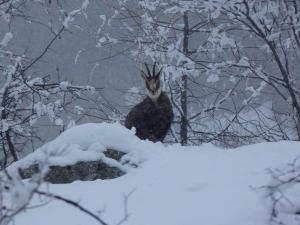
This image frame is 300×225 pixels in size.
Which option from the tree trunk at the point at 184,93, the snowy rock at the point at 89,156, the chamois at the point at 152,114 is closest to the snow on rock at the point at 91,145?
the snowy rock at the point at 89,156

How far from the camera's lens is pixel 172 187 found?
5.04 m

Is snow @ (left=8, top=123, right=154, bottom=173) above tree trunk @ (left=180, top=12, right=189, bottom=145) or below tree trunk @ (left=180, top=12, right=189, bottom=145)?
below

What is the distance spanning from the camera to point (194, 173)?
536 centimetres

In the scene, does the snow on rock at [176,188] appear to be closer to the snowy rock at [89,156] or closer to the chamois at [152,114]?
the snowy rock at [89,156]

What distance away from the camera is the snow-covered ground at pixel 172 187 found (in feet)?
14.2

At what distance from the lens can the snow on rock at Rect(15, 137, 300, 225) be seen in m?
4.32

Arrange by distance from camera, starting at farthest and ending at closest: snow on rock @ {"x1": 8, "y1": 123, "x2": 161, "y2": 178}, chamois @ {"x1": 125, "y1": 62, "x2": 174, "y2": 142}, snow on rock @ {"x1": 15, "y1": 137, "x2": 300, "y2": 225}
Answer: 1. chamois @ {"x1": 125, "y1": 62, "x2": 174, "y2": 142}
2. snow on rock @ {"x1": 8, "y1": 123, "x2": 161, "y2": 178}
3. snow on rock @ {"x1": 15, "y1": 137, "x2": 300, "y2": 225}

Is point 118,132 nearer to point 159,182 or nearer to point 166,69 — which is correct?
point 159,182

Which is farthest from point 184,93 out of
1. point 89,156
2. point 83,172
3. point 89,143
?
point 83,172

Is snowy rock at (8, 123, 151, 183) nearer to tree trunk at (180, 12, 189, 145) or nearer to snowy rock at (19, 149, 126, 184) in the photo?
snowy rock at (19, 149, 126, 184)

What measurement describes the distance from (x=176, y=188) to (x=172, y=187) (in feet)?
0.17

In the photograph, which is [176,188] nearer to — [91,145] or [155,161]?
[155,161]

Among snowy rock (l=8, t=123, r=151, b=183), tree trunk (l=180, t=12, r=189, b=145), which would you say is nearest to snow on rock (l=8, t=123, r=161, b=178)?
snowy rock (l=8, t=123, r=151, b=183)

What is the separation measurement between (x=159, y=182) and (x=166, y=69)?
18.5ft
